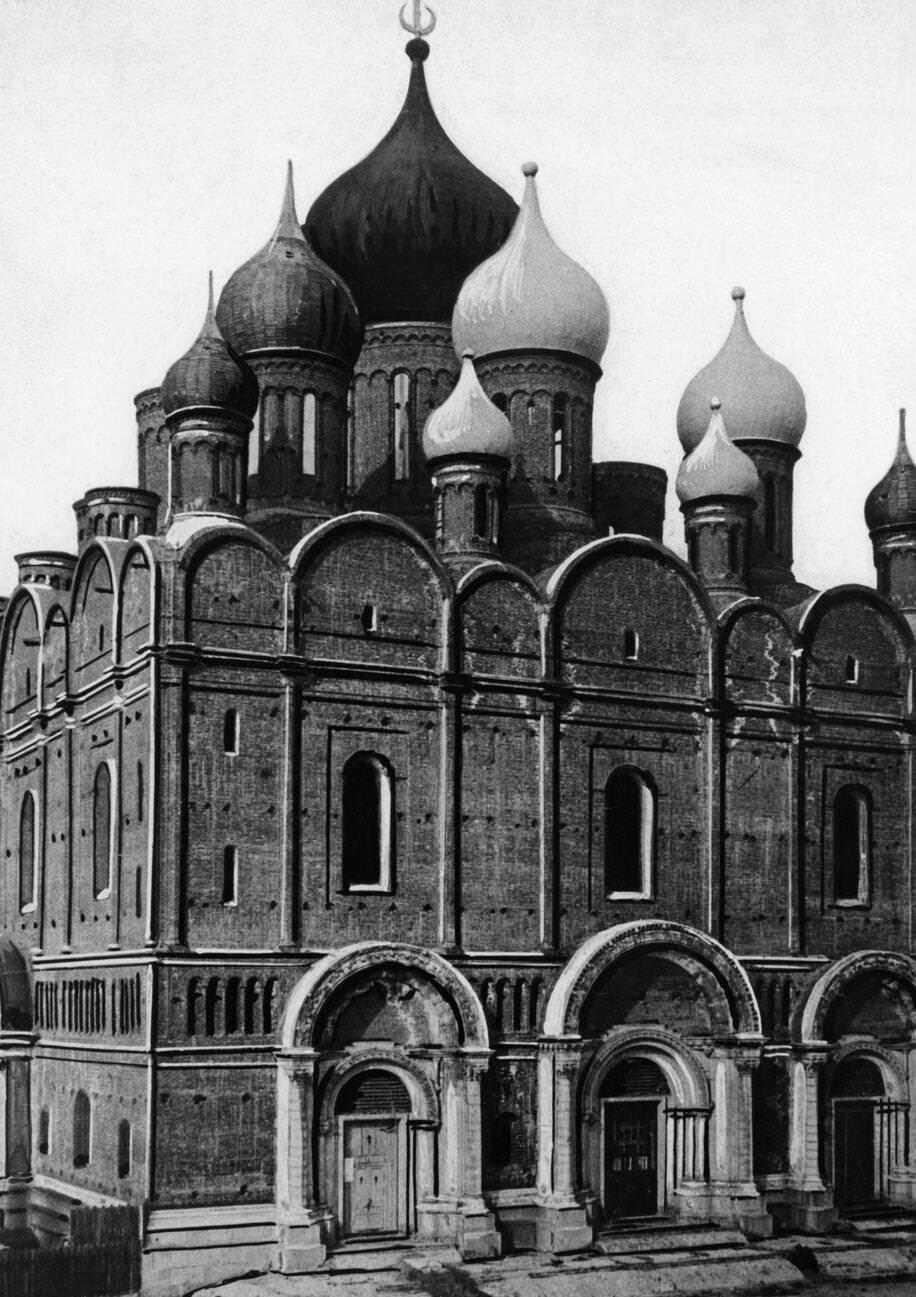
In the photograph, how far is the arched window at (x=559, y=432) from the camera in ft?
106

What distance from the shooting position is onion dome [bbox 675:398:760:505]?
31.5 metres

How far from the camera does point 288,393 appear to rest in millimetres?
31391

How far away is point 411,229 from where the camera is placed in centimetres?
3416

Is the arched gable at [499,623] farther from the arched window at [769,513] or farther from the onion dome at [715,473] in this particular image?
the arched window at [769,513]

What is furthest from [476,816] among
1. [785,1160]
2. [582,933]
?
[785,1160]

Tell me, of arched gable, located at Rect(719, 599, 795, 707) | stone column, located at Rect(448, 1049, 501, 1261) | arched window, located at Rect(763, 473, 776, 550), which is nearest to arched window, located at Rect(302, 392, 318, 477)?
arched gable, located at Rect(719, 599, 795, 707)

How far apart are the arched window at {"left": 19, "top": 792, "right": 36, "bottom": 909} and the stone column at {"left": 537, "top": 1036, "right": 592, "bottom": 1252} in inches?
360

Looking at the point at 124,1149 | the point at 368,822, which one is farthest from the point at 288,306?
the point at 124,1149

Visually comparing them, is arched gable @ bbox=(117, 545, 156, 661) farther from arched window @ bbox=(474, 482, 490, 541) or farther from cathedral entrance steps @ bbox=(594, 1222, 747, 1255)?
cathedral entrance steps @ bbox=(594, 1222, 747, 1255)

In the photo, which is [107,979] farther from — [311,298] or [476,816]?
[311,298]

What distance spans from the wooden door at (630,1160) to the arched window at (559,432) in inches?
385

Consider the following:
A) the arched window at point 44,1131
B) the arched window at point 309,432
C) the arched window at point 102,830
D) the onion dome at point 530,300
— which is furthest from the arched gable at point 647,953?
the onion dome at point 530,300

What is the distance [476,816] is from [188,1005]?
485 cm

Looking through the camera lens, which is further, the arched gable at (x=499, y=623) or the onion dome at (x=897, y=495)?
the onion dome at (x=897, y=495)
